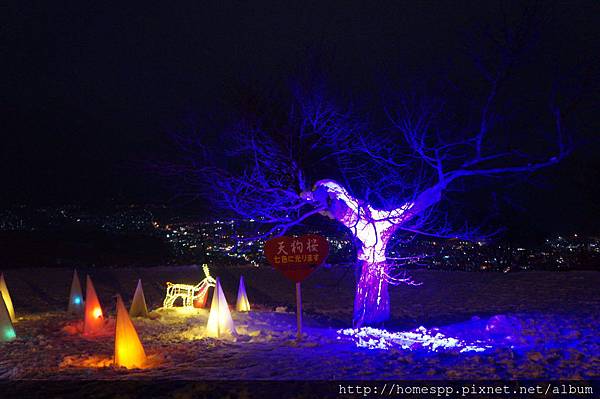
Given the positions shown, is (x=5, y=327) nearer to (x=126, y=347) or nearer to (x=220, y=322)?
(x=126, y=347)

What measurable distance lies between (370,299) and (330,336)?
174 cm

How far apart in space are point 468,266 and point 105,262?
15.4 meters

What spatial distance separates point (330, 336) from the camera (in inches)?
383

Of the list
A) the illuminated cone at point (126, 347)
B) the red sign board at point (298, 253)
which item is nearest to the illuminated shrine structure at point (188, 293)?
the red sign board at point (298, 253)

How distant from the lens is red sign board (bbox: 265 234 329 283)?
29.2ft

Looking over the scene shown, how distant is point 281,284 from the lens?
1906cm

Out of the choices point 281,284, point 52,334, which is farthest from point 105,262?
point 52,334

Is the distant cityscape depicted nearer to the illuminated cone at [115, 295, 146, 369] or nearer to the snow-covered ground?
the snow-covered ground

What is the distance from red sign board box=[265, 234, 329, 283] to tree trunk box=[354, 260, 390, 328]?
238 centimetres

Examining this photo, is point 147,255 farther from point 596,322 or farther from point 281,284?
point 596,322

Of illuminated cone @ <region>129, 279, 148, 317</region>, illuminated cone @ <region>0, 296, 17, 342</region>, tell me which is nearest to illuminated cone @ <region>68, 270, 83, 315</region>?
illuminated cone @ <region>129, 279, 148, 317</region>

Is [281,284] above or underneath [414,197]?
underneath

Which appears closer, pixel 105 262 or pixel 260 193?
pixel 260 193

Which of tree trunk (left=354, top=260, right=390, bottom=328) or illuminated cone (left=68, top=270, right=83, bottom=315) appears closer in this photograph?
tree trunk (left=354, top=260, right=390, bottom=328)
